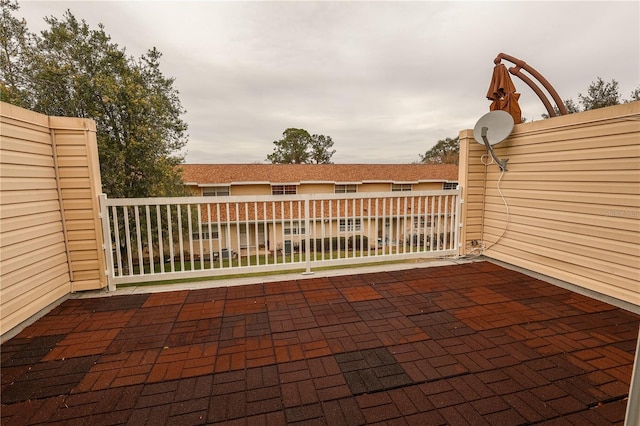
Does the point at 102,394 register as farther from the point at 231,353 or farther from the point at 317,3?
the point at 317,3

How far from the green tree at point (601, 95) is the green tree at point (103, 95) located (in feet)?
64.5

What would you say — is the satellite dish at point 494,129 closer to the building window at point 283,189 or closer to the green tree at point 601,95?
the building window at point 283,189

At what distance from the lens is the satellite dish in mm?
3680

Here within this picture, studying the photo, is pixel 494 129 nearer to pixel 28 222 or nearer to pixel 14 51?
pixel 28 222

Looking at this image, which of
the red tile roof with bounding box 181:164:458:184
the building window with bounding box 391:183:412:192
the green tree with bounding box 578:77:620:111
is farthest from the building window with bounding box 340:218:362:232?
the green tree with bounding box 578:77:620:111

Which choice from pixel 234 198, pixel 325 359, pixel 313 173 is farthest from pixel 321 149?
pixel 325 359

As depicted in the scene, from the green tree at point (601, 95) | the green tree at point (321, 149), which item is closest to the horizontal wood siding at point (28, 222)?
the green tree at point (601, 95)

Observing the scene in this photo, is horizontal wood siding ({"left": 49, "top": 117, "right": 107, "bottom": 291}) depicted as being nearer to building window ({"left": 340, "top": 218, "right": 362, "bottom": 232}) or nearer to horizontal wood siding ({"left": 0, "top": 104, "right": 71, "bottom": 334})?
horizontal wood siding ({"left": 0, "top": 104, "right": 71, "bottom": 334})

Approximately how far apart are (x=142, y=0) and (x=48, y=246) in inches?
145

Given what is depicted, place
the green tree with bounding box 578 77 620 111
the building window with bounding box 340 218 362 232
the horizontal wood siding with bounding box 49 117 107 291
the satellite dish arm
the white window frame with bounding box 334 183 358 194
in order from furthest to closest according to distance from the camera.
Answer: the white window frame with bounding box 334 183 358 194, the green tree with bounding box 578 77 620 111, the satellite dish arm, the building window with bounding box 340 218 362 232, the horizontal wood siding with bounding box 49 117 107 291

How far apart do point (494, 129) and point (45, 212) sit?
515cm

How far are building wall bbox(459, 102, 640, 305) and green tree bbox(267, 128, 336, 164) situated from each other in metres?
27.1

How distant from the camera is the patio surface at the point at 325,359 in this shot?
148 centimetres

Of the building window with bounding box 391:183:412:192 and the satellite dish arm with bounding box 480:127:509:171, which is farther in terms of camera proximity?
the building window with bounding box 391:183:412:192
